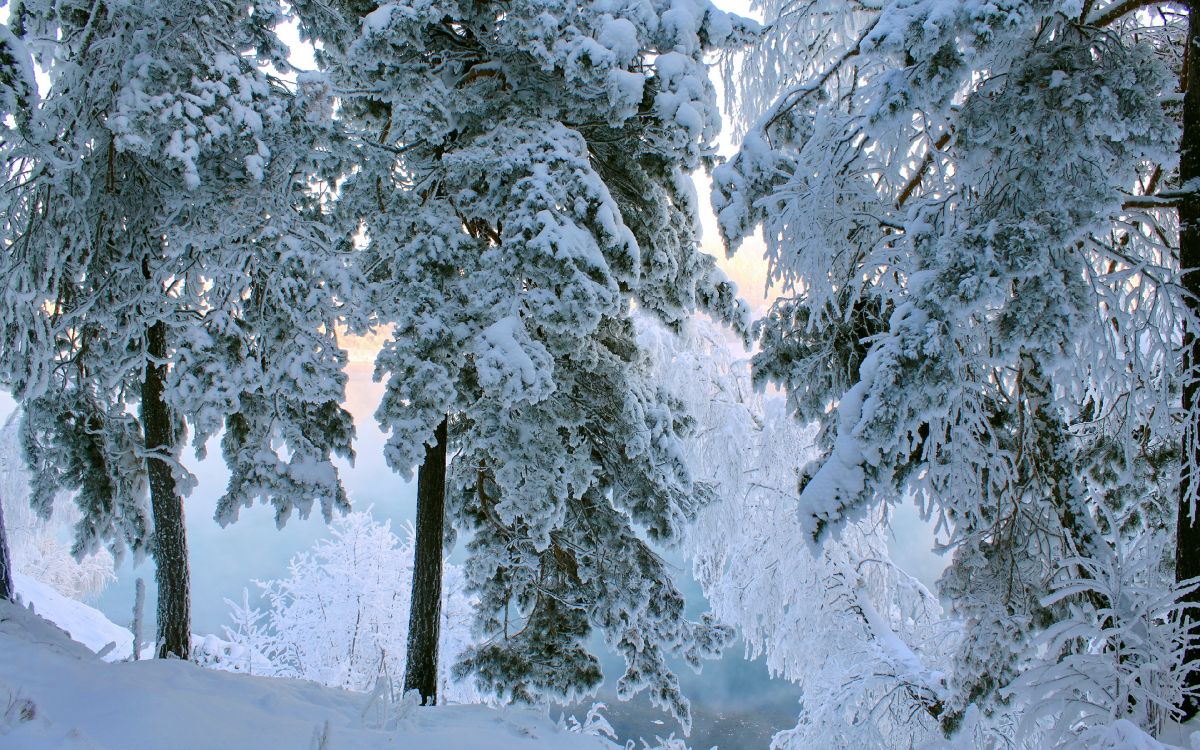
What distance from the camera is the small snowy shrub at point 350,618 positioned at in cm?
1555

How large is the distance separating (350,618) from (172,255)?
471 inches

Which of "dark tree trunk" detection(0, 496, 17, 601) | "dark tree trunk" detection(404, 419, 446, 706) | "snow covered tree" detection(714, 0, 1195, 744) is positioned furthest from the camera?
"dark tree trunk" detection(404, 419, 446, 706)

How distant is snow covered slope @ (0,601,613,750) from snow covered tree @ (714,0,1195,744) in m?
2.83

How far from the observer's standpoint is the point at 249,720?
423cm

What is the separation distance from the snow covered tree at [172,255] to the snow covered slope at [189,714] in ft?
4.77

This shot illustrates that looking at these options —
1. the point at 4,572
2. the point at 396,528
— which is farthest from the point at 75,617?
the point at 4,572

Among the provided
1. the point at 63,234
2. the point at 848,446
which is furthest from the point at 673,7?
the point at 63,234

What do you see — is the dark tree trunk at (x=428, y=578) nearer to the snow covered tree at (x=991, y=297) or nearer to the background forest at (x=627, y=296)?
the background forest at (x=627, y=296)

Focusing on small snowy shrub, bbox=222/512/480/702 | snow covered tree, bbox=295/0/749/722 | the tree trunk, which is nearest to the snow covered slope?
the tree trunk

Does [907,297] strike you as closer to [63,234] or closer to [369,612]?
[63,234]

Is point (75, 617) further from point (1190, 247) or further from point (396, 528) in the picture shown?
point (1190, 247)

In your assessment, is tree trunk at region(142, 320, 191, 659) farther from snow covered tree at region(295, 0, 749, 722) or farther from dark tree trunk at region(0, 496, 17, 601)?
snow covered tree at region(295, 0, 749, 722)

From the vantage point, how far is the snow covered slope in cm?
360

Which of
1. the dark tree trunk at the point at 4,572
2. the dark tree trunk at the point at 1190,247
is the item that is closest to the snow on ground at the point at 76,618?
the dark tree trunk at the point at 4,572
